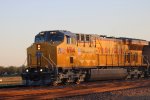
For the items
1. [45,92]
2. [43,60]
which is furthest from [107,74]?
[45,92]

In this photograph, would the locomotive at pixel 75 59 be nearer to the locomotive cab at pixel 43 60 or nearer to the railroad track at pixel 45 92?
the locomotive cab at pixel 43 60

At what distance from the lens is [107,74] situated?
2864 cm

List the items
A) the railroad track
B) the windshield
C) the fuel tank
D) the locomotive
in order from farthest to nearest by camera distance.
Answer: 1. the fuel tank
2. the windshield
3. the locomotive
4. the railroad track

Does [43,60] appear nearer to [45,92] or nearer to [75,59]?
[75,59]

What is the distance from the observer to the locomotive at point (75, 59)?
2328 cm

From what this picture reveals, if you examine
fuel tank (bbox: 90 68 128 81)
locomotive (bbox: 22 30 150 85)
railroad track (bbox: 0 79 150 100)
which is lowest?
railroad track (bbox: 0 79 150 100)

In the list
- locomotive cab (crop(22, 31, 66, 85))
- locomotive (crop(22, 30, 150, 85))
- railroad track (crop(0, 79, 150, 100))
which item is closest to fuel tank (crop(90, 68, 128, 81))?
locomotive (crop(22, 30, 150, 85))

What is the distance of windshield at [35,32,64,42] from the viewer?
24.0 metres

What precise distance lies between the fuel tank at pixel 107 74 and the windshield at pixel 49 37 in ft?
14.2

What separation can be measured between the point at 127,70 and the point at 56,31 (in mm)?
10433

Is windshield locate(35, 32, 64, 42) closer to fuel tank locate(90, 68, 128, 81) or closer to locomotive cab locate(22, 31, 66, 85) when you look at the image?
locomotive cab locate(22, 31, 66, 85)

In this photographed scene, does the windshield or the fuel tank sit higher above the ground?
the windshield

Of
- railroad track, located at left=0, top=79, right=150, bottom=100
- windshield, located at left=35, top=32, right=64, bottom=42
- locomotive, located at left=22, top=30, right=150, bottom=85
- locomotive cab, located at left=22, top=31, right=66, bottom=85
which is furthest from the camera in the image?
windshield, located at left=35, top=32, right=64, bottom=42

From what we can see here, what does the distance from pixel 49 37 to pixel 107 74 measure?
669 cm
